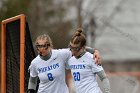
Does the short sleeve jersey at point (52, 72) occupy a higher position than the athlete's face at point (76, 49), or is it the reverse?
the athlete's face at point (76, 49)

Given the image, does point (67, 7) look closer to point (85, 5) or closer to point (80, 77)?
point (85, 5)

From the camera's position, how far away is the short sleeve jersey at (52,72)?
9.71 metres

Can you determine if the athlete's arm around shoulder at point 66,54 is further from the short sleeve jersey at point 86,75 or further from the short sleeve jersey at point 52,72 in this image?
the short sleeve jersey at point 86,75

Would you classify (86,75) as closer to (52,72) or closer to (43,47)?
(52,72)

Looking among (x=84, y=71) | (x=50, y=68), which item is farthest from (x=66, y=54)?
(x=84, y=71)

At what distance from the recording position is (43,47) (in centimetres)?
950

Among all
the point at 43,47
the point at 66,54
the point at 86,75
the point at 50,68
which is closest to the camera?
the point at 43,47

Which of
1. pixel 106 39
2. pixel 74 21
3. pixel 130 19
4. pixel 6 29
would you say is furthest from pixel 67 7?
pixel 6 29

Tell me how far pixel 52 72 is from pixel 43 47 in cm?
40

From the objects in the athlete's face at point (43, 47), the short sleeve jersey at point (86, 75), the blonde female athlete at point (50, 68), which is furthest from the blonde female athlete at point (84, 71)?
the athlete's face at point (43, 47)

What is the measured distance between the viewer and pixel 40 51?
31.4 ft

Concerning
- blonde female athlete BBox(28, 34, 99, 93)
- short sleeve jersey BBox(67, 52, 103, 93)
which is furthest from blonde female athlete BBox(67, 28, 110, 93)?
blonde female athlete BBox(28, 34, 99, 93)

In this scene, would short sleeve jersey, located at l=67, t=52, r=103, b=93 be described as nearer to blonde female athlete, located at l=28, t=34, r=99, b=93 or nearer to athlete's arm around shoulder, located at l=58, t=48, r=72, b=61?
blonde female athlete, located at l=28, t=34, r=99, b=93

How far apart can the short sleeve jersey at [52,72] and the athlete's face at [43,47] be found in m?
0.18
